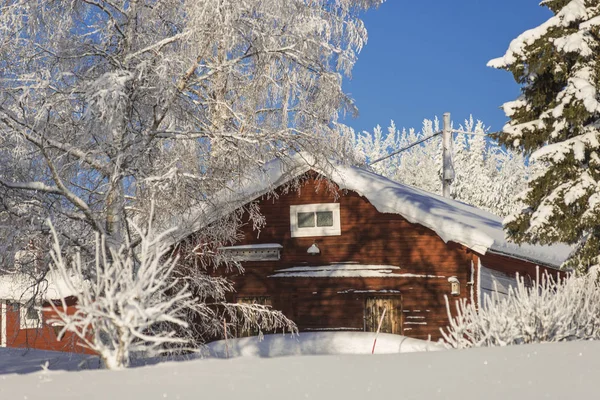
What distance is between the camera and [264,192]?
17359mm

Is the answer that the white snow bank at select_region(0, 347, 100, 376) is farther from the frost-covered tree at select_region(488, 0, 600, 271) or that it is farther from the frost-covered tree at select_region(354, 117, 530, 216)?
the frost-covered tree at select_region(354, 117, 530, 216)

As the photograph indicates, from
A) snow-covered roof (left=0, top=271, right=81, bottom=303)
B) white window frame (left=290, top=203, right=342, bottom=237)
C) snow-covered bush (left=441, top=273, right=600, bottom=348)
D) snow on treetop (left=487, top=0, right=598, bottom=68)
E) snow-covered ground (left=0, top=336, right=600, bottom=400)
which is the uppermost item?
snow on treetop (left=487, top=0, right=598, bottom=68)

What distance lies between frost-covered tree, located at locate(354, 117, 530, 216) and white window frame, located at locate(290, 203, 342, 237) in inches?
738

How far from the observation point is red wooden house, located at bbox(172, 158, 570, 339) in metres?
17.4

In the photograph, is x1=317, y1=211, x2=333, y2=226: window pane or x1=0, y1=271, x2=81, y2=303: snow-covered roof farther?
x1=317, y1=211, x2=333, y2=226: window pane

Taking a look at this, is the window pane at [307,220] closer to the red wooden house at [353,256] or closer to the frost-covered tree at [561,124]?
the red wooden house at [353,256]

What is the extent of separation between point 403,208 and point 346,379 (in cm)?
1060

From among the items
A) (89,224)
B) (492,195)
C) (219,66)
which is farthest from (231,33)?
(492,195)

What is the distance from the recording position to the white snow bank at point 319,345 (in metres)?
16.5

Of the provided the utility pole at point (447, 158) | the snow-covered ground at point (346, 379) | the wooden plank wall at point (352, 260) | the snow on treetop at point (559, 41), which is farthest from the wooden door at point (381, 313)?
the snow-covered ground at point (346, 379)

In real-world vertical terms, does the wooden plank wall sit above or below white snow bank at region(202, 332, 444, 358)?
above

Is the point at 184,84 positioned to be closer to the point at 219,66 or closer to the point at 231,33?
the point at 219,66

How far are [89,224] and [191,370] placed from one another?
7108 millimetres

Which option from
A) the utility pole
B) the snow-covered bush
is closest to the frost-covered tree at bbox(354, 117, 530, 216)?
the utility pole
